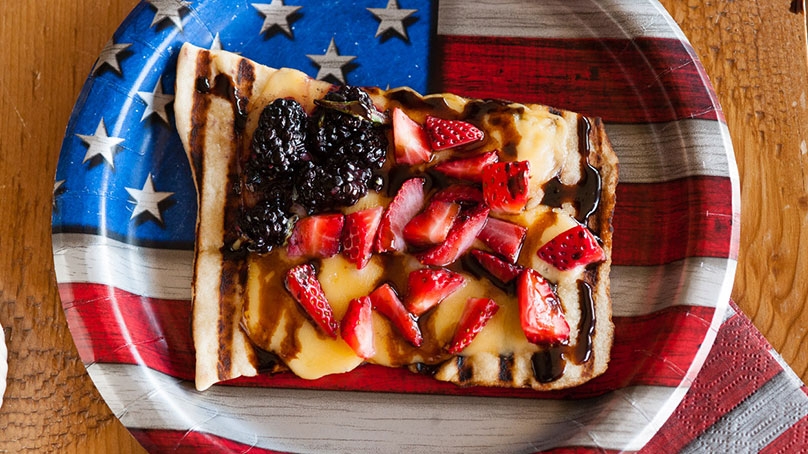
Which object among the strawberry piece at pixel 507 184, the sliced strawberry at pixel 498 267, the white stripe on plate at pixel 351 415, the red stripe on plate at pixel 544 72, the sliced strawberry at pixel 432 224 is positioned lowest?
the white stripe on plate at pixel 351 415

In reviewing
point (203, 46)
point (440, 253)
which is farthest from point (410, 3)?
point (440, 253)

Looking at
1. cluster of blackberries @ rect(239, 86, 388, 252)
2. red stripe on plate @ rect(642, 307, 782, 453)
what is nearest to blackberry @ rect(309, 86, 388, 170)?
cluster of blackberries @ rect(239, 86, 388, 252)

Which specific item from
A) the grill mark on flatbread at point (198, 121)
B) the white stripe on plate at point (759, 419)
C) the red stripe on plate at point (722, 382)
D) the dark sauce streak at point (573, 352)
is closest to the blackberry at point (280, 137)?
the grill mark on flatbread at point (198, 121)

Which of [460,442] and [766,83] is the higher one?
[766,83]

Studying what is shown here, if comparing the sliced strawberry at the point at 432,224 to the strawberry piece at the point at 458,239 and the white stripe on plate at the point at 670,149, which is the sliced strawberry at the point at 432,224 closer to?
the strawberry piece at the point at 458,239

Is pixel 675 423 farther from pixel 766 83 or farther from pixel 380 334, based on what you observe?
pixel 766 83

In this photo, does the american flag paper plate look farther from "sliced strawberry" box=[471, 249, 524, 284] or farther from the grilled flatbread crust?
"sliced strawberry" box=[471, 249, 524, 284]

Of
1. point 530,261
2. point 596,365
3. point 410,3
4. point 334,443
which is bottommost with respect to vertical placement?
point 334,443
